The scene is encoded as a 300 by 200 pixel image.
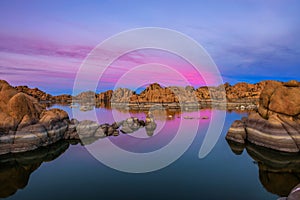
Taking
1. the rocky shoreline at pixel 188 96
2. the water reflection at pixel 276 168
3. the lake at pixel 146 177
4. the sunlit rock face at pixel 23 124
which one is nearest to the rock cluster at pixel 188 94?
the rocky shoreline at pixel 188 96

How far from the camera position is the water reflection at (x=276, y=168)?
16.5 metres

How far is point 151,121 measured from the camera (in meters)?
47.1

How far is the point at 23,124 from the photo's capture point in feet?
83.3

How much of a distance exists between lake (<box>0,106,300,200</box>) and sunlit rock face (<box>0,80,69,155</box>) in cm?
146

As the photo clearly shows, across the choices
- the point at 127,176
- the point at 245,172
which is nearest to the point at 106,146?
the point at 127,176

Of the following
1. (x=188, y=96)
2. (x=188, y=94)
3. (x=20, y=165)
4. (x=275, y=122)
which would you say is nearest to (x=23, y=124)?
(x=20, y=165)

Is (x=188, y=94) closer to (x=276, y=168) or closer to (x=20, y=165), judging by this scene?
(x=276, y=168)

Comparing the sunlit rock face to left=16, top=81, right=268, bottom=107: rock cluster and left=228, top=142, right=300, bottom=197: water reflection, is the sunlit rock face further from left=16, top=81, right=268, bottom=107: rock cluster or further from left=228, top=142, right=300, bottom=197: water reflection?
left=16, top=81, right=268, bottom=107: rock cluster

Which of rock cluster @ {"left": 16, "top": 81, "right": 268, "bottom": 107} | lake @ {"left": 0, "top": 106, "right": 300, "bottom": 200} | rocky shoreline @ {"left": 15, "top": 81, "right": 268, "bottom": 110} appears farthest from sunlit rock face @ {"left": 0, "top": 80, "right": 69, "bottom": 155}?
rock cluster @ {"left": 16, "top": 81, "right": 268, "bottom": 107}

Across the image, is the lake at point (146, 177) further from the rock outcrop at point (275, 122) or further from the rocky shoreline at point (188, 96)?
the rocky shoreline at point (188, 96)

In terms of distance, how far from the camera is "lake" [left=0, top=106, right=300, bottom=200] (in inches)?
604

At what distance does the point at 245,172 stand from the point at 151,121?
28.6 m

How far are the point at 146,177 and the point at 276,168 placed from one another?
12635 mm

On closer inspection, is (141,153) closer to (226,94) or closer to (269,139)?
(269,139)
